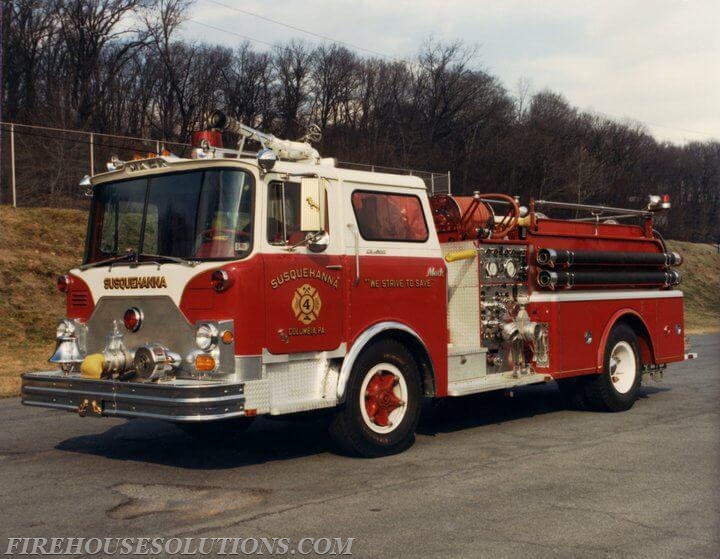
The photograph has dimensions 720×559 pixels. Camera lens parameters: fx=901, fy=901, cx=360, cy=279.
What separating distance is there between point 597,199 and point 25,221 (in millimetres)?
36844

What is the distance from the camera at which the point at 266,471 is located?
7.42m

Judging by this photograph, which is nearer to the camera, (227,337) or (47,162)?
(227,337)

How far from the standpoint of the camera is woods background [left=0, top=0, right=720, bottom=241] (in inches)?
1799

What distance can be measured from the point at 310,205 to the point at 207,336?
1.34 meters

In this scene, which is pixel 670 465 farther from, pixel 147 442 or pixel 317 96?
pixel 317 96

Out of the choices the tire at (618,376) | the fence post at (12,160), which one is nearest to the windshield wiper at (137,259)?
the tire at (618,376)

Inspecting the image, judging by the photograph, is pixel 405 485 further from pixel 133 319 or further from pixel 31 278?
pixel 31 278

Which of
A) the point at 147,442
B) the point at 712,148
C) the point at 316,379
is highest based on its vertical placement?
the point at 712,148

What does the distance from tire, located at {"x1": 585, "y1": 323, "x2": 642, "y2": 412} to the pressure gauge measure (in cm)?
167

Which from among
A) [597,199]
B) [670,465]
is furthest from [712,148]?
[670,465]

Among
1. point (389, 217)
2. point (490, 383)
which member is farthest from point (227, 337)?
point (490, 383)

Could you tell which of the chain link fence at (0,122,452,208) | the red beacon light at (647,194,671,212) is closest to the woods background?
the chain link fence at (0,122,452,208)

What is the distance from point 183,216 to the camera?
24.4 feet

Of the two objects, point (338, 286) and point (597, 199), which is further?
point (597, 199)
